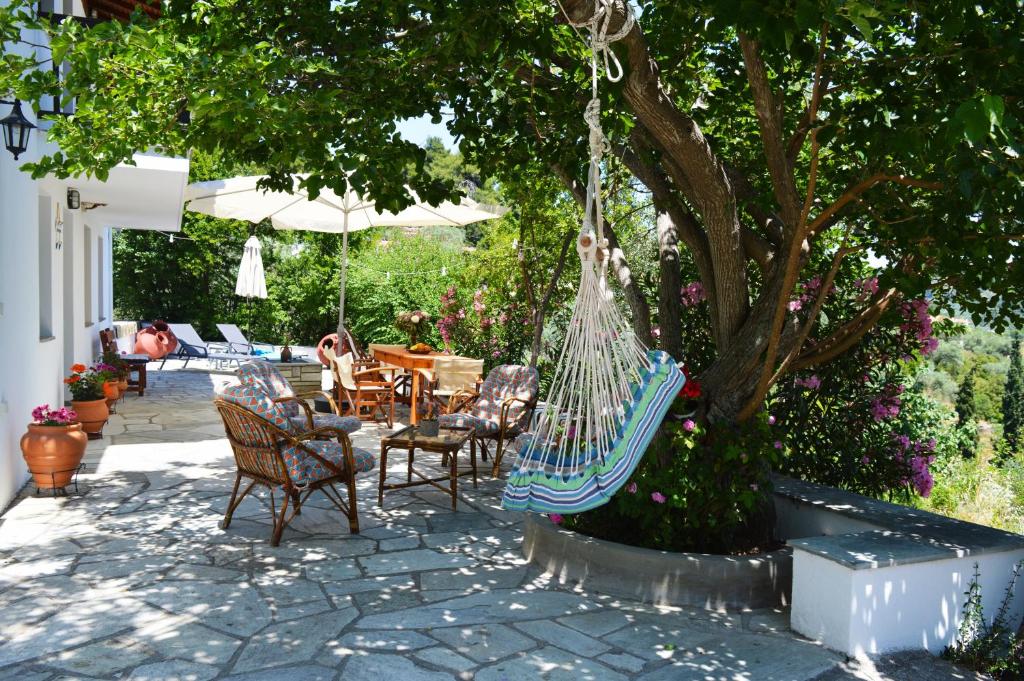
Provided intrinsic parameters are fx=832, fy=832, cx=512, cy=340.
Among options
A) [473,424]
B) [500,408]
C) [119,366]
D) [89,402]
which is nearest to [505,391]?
[500,408]

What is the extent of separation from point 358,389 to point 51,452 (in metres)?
3.28

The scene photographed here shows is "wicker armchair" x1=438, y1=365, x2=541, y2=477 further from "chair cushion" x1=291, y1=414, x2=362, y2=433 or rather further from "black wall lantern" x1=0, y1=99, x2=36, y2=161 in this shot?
"black wall lantern" x1=0, y1=99, x2=36, y2=161

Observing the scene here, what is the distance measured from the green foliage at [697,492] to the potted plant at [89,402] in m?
4.59

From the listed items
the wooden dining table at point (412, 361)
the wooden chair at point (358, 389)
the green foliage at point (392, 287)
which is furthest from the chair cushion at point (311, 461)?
the green foliage at point (392, 287)

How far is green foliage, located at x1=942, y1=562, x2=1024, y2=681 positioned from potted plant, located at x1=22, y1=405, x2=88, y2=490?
4.77 metres

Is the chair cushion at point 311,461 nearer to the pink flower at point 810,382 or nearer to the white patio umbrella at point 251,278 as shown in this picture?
the pink flower at point 810,382

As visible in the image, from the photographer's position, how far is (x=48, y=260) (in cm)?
641

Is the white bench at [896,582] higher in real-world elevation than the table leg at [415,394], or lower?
lower

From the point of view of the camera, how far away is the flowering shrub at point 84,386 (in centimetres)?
677

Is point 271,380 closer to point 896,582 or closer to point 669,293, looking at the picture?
point 669,293

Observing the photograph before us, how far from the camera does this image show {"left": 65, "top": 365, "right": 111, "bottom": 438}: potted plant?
6828mm

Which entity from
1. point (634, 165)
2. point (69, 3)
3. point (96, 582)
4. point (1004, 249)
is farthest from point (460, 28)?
point (69, 3)

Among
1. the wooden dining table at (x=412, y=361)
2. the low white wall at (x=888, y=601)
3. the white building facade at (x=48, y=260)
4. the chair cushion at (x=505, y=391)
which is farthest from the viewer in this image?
the wooden dining table at (x=412, y=361)

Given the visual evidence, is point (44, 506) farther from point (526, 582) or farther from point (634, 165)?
point (634, 165)
